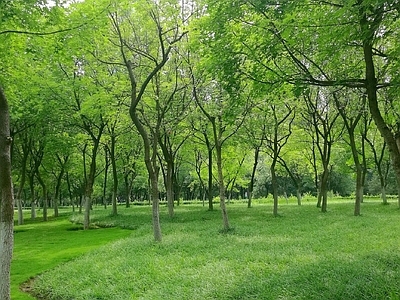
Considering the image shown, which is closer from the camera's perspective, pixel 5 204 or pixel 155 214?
pixel 5 204

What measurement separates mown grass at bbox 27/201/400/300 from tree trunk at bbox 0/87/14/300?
5.46 ft

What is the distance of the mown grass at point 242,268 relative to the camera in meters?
6.72

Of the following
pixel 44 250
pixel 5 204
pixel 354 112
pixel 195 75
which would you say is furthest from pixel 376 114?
pixel 354 112

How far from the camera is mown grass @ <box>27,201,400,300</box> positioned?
22.0 feet

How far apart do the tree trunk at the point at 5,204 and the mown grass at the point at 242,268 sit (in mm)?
1664

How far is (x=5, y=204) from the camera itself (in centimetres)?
718

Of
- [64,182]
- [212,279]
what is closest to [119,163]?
[64,182]

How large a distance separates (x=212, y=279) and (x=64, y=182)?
4412 cm

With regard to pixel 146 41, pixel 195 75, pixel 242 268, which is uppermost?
pixel 146 41

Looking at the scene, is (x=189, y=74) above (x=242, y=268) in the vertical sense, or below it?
above

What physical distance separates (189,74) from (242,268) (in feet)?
39.5

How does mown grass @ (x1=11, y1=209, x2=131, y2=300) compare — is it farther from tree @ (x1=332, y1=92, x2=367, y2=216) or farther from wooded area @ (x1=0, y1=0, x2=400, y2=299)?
tree @ (x1=332, y1=92, x2=367, y2=216)

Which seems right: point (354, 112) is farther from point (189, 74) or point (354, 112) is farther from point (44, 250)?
point (44, 250)

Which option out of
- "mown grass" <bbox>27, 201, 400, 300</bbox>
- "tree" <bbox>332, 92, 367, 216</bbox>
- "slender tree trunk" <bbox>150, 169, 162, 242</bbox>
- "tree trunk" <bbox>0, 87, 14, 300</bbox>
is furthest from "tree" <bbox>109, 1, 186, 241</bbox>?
"tree" <bbox>332, 92, 367, 216</bbox>
